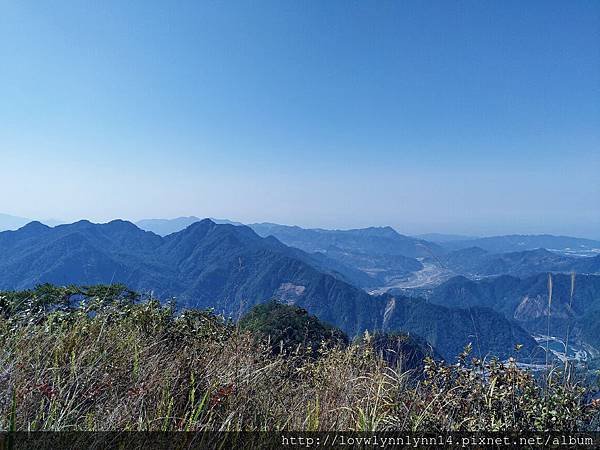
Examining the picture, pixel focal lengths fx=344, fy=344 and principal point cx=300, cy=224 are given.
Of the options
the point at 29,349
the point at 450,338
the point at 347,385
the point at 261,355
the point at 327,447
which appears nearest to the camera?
the point at 327,447

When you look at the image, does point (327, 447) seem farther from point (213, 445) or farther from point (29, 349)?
point (29, 349)

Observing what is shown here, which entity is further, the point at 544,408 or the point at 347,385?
the point at 347,385

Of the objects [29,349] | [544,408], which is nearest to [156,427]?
[29,349]

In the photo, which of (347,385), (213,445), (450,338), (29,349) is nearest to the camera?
(213,445)

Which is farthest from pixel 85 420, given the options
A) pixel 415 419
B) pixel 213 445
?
pixel 415 419

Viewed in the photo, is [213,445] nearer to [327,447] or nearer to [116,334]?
[327,447]

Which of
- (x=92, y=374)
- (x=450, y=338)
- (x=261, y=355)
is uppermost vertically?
(x=92, y=374)

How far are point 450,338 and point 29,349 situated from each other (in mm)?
200611

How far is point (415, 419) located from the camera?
3041mm

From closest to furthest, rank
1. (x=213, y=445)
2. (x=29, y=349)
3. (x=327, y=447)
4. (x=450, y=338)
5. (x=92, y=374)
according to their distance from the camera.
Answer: (x=213, y=445)
(x=327, y=447)
(x=92, y=374)
(x=29, y=349)
(x=450, y=338)

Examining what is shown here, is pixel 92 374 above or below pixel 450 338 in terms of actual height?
above

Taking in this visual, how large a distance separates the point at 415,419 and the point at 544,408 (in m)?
1.14

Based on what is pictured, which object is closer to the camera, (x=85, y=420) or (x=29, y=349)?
(x=85, y=420)

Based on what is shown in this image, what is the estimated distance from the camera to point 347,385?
3609 millimetres
